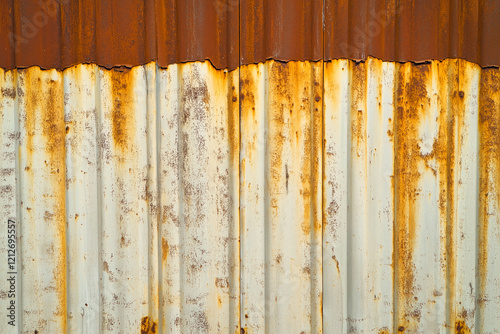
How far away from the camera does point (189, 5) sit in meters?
2.11

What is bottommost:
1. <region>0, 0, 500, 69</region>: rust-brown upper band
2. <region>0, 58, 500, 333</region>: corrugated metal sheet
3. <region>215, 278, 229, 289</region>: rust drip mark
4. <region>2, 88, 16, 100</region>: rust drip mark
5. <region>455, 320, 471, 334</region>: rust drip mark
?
<region>455, 320, 471, 334</region>: rust drip mark

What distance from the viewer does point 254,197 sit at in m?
2.11

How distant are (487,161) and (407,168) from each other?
44 cm

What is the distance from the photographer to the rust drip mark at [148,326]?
209 centimetres

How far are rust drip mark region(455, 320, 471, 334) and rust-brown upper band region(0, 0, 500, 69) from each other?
1.44 meters

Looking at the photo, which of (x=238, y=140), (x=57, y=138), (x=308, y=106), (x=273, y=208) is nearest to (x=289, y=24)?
(x=308, y=106)

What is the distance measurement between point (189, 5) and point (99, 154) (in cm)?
94

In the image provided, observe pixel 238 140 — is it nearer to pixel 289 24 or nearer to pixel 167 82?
pixel 167 82

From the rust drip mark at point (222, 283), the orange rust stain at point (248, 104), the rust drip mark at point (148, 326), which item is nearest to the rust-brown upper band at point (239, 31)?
the orange rust stain at point (248, 104)

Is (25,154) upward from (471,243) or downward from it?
upward

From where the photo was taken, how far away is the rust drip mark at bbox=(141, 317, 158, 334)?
2.09 metres

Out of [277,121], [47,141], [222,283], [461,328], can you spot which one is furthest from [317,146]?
[47,141]

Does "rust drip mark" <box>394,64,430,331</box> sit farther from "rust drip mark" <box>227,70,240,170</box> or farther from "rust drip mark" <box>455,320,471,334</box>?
"rust drip mark" <box>227,70,240,170</box>

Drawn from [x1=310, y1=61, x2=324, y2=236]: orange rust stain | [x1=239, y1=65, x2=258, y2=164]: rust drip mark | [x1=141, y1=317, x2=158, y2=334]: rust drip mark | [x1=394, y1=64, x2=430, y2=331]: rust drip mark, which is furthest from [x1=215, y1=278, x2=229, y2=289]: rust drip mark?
[x1=394, y1=64, x2=430, y2=331]: rust drip mark
